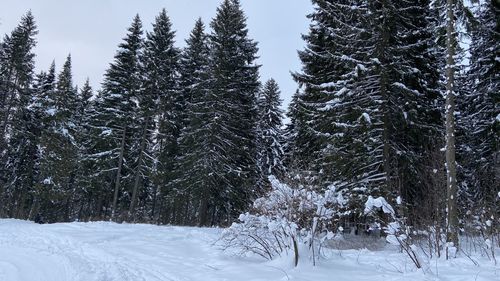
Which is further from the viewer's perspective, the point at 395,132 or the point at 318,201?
the point at 395,132

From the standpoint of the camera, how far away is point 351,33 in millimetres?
15859

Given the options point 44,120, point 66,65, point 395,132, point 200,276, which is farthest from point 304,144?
point 66,65

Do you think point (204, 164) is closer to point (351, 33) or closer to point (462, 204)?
point (351, 33)

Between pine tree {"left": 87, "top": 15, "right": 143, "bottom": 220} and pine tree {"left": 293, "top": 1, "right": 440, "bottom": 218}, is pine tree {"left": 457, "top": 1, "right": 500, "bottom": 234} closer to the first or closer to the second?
pine tree {"left": 293, "top": 1, "right": 440, "bottom": 218}

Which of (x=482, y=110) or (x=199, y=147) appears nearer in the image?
(x=482, y=110)

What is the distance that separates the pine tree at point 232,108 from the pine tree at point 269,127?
179 inches

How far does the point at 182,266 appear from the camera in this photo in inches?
313

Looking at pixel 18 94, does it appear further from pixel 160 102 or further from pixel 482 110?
pixel 482 110

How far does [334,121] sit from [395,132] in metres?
2.44

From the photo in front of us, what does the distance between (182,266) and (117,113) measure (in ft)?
66.7

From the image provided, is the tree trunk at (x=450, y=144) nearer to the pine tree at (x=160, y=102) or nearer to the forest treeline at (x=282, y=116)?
the forest treeline at (x=282, y=116)

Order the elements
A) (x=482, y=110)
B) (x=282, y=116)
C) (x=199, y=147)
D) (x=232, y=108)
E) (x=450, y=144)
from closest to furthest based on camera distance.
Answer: (x=450, y=144)
(x=482, y=110)
(x=199, y=147)
(x=232, y=108)
(x=282, y=116)

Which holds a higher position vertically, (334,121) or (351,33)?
(351,33)

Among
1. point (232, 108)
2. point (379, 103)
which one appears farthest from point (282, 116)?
point (379, 103)
